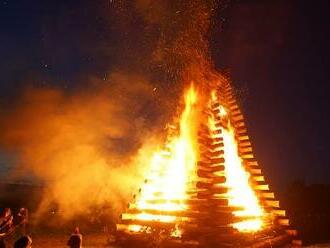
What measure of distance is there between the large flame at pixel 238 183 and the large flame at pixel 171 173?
2.87ft

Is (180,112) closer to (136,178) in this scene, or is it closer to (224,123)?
(224,123)

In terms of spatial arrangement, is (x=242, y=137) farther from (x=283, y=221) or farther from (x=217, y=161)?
(x=283, y=221)

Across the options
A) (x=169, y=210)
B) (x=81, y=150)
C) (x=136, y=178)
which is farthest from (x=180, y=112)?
(x=81, y=150)

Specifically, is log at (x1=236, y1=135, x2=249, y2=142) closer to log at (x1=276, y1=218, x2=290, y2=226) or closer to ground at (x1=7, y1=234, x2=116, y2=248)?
log at (x1=276, y1=218, x2=290, y2=226)

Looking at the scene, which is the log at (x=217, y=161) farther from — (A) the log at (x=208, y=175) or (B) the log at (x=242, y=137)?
(B) the log at (x=242, y=137)

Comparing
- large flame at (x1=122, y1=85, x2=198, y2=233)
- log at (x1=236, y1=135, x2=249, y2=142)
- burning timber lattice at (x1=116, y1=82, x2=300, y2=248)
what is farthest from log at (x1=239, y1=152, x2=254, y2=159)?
large flame at (x1=122, y1=85, x2=198, y2=233)

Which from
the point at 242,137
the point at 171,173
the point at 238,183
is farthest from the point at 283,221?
the point at 171,173

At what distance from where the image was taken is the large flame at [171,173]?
36.4 feet

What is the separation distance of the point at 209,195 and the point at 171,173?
2.18m

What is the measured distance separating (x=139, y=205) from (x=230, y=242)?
3248 millimetres

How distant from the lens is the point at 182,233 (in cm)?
1003

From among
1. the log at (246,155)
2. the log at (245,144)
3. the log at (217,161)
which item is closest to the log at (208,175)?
the log at (217,161)

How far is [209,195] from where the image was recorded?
9.94m

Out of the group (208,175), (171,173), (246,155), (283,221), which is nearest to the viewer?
(208,175)
